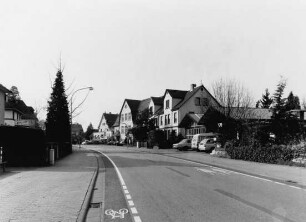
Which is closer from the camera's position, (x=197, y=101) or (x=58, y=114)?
(x=58, y=114)

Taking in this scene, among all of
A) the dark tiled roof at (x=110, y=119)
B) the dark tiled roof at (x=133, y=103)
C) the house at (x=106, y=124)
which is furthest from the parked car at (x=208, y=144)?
the dark tiled roof at (x=110, y=119)

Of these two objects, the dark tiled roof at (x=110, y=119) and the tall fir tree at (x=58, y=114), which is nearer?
the tall fir tree at (x=58, y=114)

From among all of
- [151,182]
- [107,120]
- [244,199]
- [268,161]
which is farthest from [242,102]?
[107,120]

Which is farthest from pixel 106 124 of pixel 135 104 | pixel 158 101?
pixel 158 101

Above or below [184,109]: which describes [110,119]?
above

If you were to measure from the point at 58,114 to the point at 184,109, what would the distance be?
24916mm

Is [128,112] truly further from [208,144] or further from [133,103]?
[208,144]

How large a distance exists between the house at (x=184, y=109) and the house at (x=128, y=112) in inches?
773

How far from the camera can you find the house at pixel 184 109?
57469 millimetres

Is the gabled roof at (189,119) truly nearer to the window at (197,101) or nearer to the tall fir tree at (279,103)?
the window at (197,101)

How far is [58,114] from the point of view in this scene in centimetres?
4134

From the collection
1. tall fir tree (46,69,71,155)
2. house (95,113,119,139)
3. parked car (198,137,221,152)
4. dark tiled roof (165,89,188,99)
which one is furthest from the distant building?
parked car (198,137,221,152)

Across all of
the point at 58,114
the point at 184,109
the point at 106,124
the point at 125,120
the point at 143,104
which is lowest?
the point at 58,114

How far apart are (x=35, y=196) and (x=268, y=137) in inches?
925
